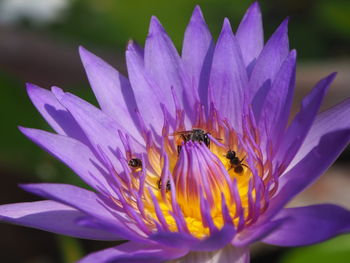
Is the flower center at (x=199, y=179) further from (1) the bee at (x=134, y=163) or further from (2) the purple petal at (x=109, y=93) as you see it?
(2) the purple petal at (x=109, y=93)

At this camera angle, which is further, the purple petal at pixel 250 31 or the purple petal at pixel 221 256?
the purple petal at pixel 250 31

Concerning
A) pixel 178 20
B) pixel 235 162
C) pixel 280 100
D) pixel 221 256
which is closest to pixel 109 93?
pixel 235 162

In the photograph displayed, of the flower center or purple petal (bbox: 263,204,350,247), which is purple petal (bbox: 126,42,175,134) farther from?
purple petal (bbox: 263,204,350,247)

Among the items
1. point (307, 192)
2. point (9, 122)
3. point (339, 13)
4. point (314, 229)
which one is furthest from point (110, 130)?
point (339, 13)

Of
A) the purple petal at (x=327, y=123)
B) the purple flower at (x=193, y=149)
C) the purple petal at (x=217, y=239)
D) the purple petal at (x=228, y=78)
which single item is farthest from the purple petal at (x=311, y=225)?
the purple petal at (x=228, y=78)

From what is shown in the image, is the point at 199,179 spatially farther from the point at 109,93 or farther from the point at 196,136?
the point at 109,93

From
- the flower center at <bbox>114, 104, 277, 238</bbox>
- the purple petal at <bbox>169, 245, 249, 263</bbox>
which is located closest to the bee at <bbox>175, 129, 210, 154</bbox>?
the flower center at <bbox>114, 104, 277, 238</bbox>
